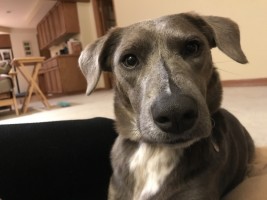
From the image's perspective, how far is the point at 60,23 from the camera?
926 centimetres

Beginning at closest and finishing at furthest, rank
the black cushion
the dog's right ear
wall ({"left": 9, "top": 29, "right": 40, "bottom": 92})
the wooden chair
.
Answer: the dog's right ear → the black cushion → the wooden chair → wall ({"left": 9, "top": 29, "right": 40, "bottom": 92})

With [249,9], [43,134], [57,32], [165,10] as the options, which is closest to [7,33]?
[57,32]

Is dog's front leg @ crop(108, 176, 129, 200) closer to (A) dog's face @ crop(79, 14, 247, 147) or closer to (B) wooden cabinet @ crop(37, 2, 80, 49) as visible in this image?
(A) dog's face @ crop(79, 14, 247, 147)

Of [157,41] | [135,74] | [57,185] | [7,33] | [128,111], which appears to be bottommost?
[57,185]

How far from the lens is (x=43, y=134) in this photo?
1624 millimetres

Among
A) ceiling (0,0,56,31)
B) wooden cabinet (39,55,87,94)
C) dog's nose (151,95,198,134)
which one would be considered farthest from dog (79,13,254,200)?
ceiling (0,0,56,31)

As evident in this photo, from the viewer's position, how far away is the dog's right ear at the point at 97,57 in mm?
1326

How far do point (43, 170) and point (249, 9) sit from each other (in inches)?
149

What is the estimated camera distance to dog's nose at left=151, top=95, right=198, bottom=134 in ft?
3.06

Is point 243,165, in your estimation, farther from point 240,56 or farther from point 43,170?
point 43,170

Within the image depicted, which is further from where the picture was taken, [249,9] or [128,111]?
[249,9]

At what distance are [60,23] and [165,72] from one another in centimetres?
865

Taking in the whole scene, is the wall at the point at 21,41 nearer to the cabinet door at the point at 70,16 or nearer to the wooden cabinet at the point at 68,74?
the wooden cabinet at the point at 68,74

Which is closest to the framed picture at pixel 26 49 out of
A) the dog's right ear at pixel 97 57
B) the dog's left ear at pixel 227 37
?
the dog's right ear at pixel 97 57
